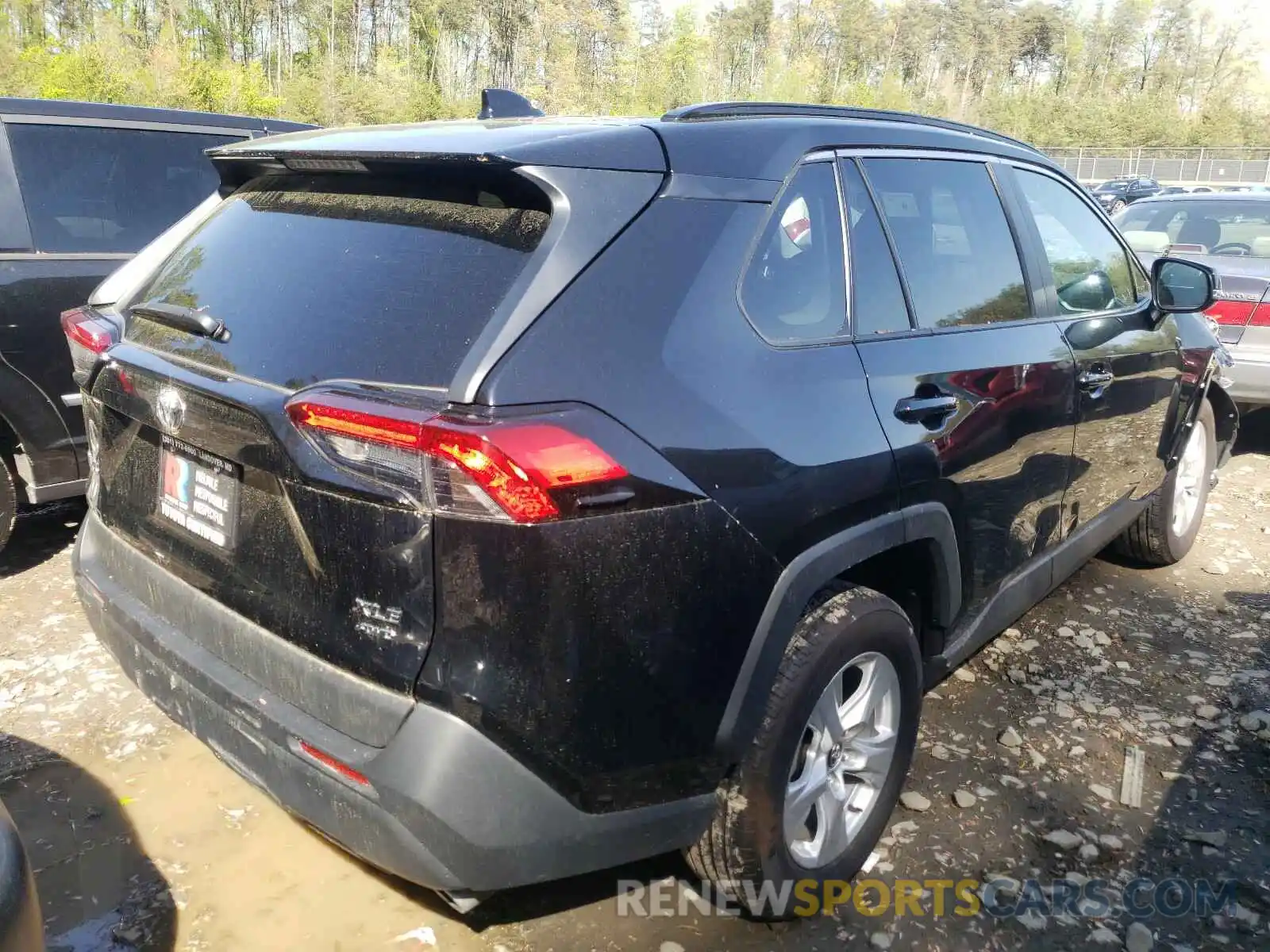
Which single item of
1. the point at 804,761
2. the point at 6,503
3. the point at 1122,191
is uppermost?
the point at 1122,191

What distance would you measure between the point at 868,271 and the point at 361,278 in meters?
1.20

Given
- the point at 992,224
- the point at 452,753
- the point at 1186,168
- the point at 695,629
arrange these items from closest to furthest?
the point at 452,753 < the point at 695,629 < the point at 992,224 < the point at 1186,168

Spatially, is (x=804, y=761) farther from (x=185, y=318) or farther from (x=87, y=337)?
(x=87, y=337)

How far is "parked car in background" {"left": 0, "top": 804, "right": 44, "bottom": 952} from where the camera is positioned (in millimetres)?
1439

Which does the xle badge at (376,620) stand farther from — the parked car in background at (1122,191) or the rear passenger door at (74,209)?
the parked car in background at (1122,191)

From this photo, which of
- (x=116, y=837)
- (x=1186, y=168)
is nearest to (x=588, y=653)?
(x=116, y=837)

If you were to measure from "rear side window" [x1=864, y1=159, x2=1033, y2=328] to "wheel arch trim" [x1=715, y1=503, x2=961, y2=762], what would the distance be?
582mm

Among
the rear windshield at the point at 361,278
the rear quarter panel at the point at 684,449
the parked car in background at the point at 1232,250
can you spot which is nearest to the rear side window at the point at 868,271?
the rear quarter panel at the point at 684,449

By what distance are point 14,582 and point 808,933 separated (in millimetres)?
3539

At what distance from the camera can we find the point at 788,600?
199 cm

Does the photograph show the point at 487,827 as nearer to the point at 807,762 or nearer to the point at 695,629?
the point at 695,629

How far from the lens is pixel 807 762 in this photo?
7.53ft

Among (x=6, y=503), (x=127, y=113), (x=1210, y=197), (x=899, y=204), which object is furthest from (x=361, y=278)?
(x=1210, y=197)

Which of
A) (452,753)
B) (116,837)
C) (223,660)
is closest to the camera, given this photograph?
(452,753)
